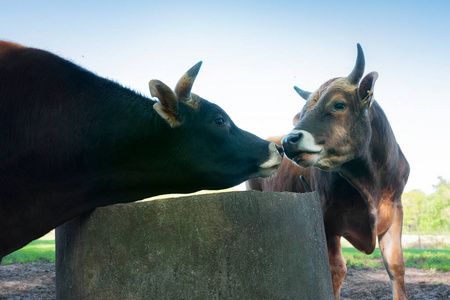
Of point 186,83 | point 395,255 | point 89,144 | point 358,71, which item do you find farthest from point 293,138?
point 395,255

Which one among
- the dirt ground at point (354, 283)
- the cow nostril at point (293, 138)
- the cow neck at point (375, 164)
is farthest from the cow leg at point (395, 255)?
the cow nostril at point (293, 138)

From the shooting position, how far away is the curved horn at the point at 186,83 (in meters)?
3.40

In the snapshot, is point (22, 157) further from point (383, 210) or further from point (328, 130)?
point (383, 210)

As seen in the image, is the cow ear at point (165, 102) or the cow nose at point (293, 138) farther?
the cow nose at point (293, 138)

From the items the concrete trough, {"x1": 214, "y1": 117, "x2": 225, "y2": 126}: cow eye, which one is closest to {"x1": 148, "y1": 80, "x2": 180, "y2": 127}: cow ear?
{"x1": 214, "y1": 117, "x2": 225, "y2": 126}: cow eye

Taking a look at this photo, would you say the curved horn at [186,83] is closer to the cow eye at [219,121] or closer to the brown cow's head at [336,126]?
the cow eye at [219,121]

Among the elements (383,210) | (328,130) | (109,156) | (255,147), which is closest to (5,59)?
(109,156)

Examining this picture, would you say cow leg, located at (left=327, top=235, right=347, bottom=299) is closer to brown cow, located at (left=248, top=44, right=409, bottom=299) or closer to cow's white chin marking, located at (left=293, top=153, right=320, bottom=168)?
brown cow, located at (left=248, top=44, right=409, bottom=299)

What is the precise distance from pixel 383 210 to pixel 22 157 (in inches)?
148

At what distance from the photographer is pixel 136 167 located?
3184 mm

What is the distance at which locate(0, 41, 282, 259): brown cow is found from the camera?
113 inches

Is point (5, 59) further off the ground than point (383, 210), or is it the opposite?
point (5, 59)

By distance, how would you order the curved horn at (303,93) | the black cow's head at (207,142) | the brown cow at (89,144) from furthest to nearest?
the curved horn at (303,93)
the black cow's head at (207,142)
the brown cow at (89,144)

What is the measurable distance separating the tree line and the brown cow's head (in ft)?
109
